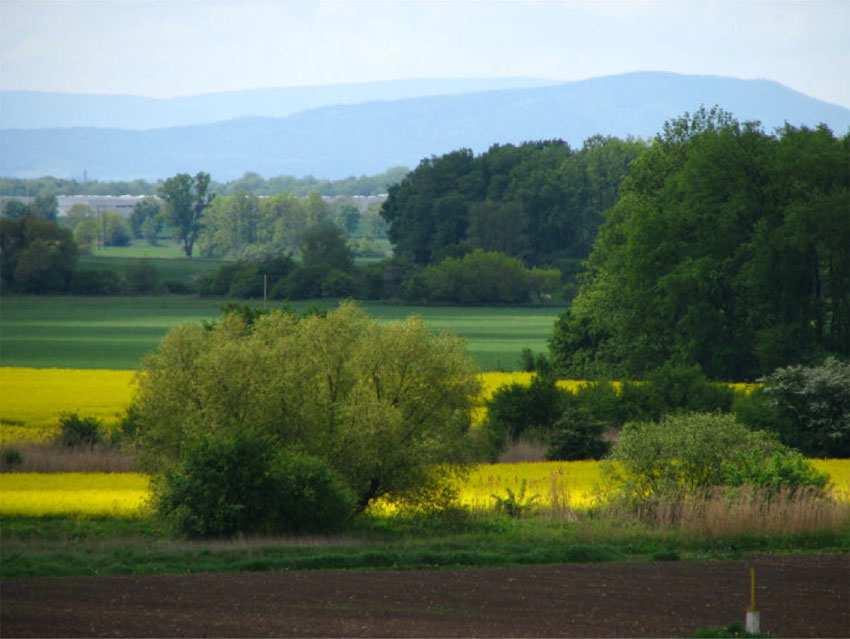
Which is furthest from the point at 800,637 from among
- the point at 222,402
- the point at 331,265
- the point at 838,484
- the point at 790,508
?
the point at 331,265

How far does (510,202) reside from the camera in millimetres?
149750

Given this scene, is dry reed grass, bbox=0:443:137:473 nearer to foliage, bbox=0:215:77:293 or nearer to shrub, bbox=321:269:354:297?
foliage, bbox=0:215:77:293

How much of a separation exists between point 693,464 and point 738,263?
1500 inches

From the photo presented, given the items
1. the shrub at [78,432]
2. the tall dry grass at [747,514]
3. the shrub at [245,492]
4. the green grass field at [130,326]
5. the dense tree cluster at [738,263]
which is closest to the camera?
the shrub at [245,492]

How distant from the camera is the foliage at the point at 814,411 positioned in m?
46.8

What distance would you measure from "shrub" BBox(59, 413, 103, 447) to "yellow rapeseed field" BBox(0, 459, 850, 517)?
4236 mm

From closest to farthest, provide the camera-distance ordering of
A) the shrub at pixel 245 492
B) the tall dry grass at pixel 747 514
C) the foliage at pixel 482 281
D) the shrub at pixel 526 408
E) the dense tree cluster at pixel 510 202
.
Answer: 1. the shrub at pixel 245 492
2. the tall dry grass at pixel 747 514
3. the shrub at pixel 526 408
4. the foliage at pixel 482 281
5. the dense tree cluster at pixel 510 202

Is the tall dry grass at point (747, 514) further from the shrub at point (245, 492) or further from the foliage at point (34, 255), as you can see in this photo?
the foliage at point (34, 255)

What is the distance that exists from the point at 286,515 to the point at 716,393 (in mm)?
25066

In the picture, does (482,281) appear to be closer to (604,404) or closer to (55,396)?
(55,396)

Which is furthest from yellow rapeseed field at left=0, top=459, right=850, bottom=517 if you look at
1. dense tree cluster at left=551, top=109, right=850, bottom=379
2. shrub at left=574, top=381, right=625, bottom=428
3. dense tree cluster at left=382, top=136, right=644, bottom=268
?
dense tree cluster at left=382, top=136, right=644, bottom=268

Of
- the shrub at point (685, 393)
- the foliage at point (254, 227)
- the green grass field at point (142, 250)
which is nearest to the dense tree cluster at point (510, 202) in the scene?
the foliage at point (254, 227)

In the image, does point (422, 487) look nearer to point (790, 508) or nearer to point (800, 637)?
point (790, 508)

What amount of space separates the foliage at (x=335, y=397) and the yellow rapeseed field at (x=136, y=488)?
1.31 meters
